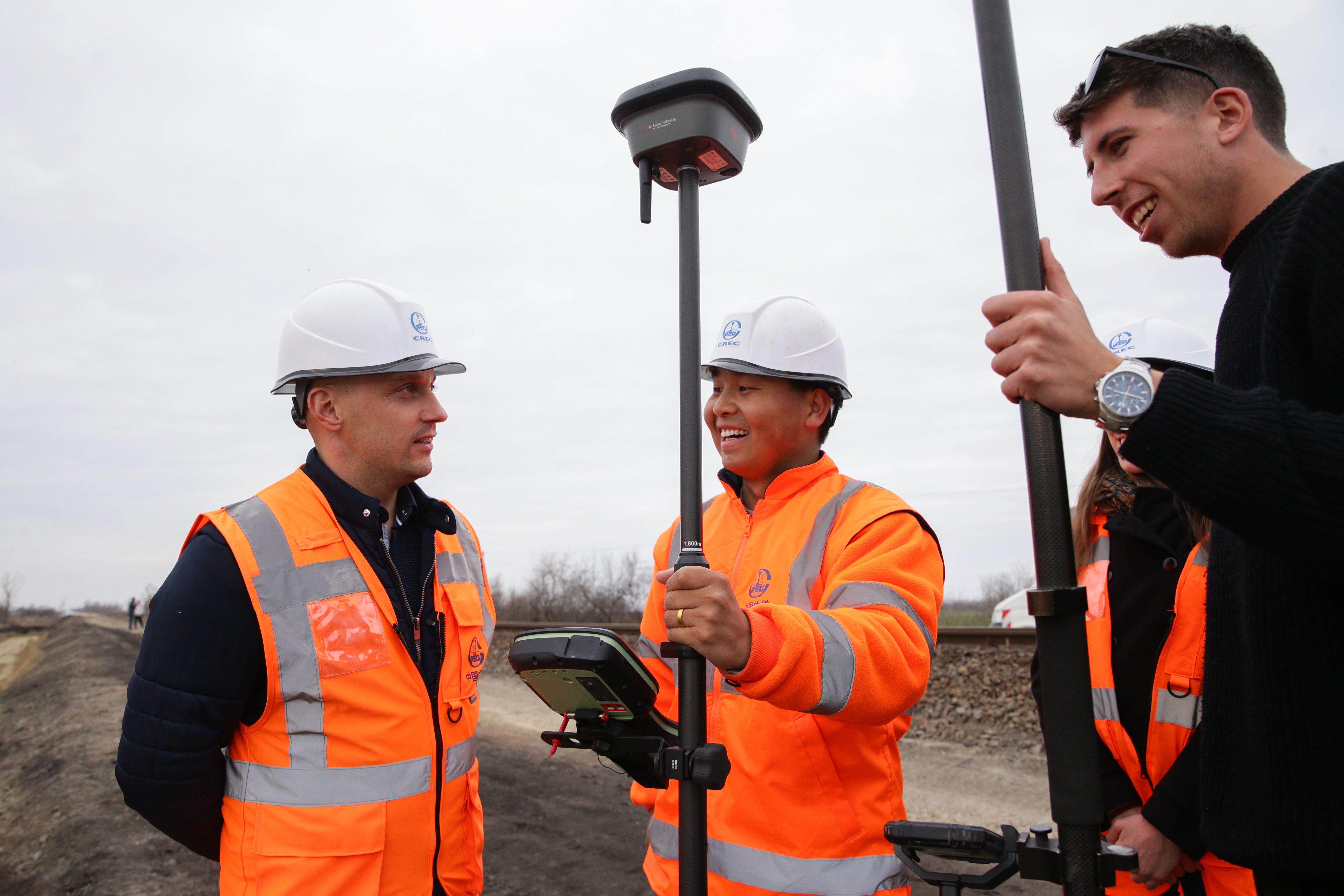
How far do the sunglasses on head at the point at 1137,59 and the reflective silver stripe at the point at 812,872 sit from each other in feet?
6.61

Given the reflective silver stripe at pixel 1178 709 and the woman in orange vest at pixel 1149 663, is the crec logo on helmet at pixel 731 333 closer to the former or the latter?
the woman in orange vest at pixel 1149 663

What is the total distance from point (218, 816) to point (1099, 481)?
3.31 m

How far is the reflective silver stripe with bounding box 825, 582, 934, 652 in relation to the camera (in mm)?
2055

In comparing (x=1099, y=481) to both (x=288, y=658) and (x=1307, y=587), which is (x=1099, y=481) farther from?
(x=288, y=658)

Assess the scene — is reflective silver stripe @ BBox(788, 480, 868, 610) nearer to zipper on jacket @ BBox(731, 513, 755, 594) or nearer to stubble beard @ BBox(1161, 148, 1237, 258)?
zipper on jacket @ BBox(731, 513, 755, 594)

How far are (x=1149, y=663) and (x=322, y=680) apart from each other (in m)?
2.70

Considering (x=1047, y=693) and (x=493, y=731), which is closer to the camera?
(x=1047, y=693)

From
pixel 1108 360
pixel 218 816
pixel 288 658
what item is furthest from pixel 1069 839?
pixel 218 816

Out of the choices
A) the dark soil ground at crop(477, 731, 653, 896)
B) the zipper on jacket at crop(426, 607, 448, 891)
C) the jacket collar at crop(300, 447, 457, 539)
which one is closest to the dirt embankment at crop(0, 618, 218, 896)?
the dark soil ground at crop(477, 731, 653, 896)

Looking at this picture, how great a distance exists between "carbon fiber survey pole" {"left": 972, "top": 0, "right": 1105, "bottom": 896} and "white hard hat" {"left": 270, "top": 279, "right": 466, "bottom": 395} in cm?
215

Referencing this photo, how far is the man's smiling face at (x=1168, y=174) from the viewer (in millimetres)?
1619

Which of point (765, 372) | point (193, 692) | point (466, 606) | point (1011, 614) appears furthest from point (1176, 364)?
point (1011, 614)

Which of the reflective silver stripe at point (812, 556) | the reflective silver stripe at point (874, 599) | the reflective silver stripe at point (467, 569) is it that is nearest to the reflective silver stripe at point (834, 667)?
the reflective silver stripe at point (874, 599)

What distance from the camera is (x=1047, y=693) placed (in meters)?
1.23
